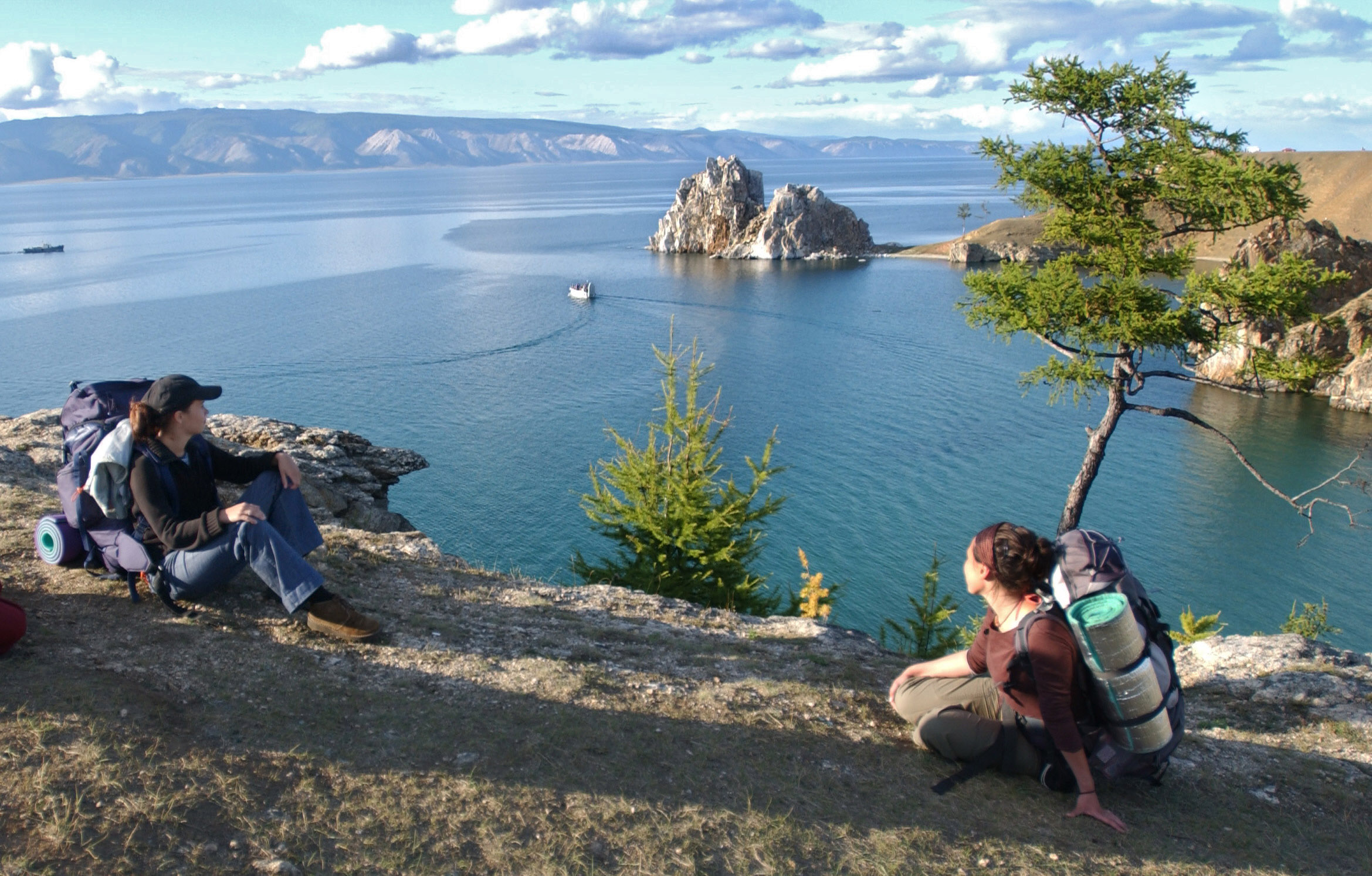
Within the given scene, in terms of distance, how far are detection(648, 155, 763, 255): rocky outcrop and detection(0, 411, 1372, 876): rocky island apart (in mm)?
112829

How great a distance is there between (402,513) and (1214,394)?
162ft

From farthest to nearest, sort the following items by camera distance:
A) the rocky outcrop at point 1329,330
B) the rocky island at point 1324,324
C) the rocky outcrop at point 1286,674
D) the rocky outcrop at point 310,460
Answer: the rocky outcrop at point 1329,330 → the rocky island at point 1324,324 → the rocky outcrop at point 310,460 → the rocky outcrop at point 1286,674

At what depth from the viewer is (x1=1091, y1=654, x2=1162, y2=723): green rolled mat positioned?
5.07 m

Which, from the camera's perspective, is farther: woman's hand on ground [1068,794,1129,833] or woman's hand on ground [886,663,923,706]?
woman's hand on ground [886,663,923,706]

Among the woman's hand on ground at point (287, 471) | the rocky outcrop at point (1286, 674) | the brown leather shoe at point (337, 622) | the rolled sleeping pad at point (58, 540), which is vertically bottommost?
the rocky outcrop at point (1286, 674)

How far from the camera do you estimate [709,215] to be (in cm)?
11888

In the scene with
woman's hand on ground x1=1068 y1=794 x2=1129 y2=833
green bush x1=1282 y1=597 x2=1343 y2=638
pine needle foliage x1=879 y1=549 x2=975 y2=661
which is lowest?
green bush x1=1282 y1=597 x2=1343 y2=638

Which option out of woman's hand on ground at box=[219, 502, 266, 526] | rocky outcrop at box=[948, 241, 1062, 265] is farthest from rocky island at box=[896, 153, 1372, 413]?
rocky outcrop at box=[948, 241, 1062, 265]

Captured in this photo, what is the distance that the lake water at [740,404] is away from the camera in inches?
1121

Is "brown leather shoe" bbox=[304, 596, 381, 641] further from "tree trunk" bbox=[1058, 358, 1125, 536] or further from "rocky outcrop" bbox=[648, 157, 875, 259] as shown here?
"rocky outcrop" bbox=[648, 157, 875, 259]

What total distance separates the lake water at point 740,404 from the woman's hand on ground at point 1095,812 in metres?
18.7

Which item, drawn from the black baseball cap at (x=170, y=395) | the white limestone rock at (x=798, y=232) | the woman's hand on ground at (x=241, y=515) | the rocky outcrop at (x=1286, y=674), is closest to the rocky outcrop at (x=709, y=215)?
the white limestone rock at (x=798, y=232)

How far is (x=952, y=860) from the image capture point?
4.98 metres

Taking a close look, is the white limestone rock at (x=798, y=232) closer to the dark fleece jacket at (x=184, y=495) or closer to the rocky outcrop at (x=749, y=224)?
the rocky outcrop at (x=749, y=224)
